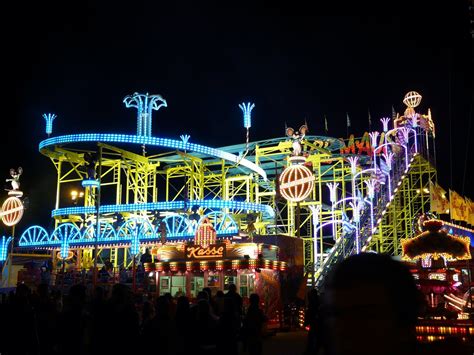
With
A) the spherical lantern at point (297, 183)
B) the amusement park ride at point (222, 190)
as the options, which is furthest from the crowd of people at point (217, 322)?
the amusement park ride at point (222, 190)

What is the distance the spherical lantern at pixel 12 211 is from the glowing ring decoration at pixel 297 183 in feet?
62.0

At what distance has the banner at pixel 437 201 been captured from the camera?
35500 mm

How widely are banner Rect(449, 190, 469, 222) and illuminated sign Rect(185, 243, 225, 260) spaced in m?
18.7

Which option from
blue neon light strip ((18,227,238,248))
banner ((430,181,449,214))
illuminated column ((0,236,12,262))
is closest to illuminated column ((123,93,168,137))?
blue neon light strip ((18,227,238,248))

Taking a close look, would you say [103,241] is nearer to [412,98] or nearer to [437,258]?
[437,258]

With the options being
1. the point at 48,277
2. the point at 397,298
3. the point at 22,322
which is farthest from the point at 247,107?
the point at 397,298

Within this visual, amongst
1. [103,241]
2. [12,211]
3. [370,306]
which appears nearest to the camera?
[370,306]

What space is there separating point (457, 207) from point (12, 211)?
29.3 m

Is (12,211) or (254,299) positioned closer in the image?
(254,299)

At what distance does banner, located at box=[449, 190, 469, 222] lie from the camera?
1432 inches

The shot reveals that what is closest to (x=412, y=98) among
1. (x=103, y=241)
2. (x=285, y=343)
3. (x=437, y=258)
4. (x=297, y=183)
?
(x=437, y=258)

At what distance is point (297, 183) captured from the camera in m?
25.1

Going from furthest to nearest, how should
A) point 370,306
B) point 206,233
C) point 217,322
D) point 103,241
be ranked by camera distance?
point 103,241
point 206,233
point 217,322
point 370,306

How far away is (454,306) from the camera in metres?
21.6
